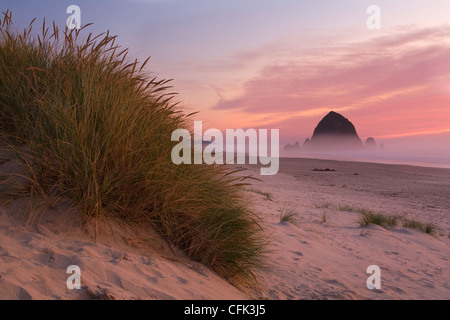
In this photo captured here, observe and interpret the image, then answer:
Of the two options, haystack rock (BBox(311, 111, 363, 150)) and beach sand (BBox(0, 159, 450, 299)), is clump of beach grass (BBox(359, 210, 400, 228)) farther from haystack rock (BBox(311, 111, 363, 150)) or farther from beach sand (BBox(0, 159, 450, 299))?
haystack rock (BBox(311, 111, 363, 150))

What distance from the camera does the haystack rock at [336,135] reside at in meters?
118

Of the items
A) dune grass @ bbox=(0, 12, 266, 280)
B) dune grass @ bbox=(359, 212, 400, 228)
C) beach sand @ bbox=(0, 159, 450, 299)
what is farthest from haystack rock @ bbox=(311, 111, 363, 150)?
dune grass @ bbox=(0, 12, 266, 280)

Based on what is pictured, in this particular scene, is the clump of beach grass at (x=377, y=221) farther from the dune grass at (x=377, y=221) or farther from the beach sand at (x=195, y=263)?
the beach sand at (x=195, y=263)

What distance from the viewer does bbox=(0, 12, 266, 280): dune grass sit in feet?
9.59

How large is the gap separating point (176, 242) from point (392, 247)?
12.7 feet

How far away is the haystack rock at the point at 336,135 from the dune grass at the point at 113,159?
117 meters

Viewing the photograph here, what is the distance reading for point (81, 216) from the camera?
289cm

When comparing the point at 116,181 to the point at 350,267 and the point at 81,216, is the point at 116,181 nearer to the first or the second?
the point at 81,216

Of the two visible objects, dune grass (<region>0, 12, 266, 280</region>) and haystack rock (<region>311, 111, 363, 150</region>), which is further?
haystack rock (<region>311, 111, 363, 150</region>)

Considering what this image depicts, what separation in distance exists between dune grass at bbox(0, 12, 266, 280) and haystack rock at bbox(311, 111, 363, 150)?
11711 cm

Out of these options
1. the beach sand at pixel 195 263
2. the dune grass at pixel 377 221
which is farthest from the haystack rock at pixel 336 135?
the beach sand at pixel 195 263

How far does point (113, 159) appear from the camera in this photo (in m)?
3.02

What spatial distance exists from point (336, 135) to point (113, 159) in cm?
12184
